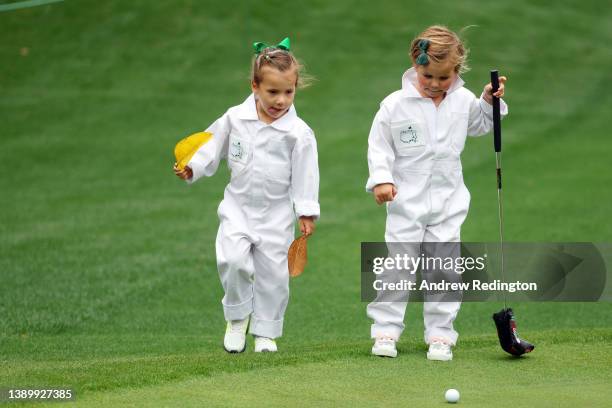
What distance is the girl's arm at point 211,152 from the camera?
6137mm

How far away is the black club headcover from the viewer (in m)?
5.67

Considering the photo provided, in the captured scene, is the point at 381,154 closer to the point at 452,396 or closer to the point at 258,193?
the point at 258,193

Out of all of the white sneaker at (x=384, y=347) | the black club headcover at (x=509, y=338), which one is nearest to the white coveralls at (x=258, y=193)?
the white sneaker at (x=384, y=347)

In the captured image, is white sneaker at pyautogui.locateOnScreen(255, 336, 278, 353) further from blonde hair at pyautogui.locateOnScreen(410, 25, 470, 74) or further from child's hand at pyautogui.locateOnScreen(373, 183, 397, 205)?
blonde hair at pyautogui.locateOnScreen(410, 25, 470, 74)

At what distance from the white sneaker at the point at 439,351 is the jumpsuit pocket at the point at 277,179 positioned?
1.14m

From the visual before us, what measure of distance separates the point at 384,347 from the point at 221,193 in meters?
8.21

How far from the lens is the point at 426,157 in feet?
19.5

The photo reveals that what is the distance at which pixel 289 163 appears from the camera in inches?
240

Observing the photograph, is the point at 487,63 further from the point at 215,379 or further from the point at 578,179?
the point at 215,379

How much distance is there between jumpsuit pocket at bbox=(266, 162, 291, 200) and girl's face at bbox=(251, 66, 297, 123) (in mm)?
280

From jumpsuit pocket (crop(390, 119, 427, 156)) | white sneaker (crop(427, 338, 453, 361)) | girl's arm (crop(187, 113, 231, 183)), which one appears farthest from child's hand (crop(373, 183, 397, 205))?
girl's arm (crop(187, 113, 231, 183))

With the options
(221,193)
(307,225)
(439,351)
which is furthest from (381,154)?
(221,193)

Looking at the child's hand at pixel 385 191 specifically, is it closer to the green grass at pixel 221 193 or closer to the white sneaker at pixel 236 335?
the green grass at pixel 221 193

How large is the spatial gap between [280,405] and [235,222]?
1.63 metres
